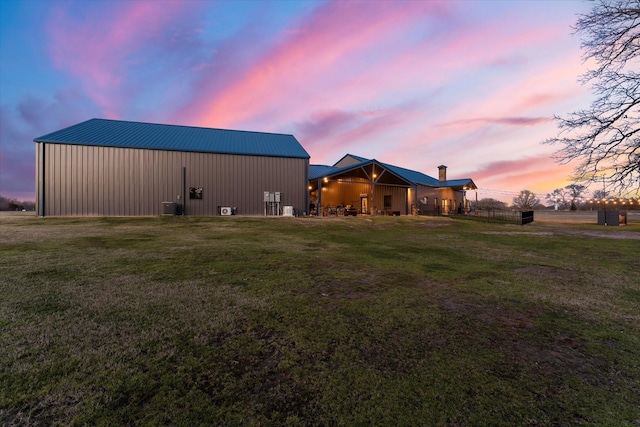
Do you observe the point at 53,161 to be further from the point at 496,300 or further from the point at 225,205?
the point at 496,300

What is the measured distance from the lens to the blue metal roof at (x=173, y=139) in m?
21.4

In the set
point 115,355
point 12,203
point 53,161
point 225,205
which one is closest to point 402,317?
point 115,355

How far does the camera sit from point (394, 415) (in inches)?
83.7

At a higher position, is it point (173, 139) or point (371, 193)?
point (173, 139)

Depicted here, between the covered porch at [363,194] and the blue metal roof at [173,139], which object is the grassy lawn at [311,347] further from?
the covered porch at [363,194]

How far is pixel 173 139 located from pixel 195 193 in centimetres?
558

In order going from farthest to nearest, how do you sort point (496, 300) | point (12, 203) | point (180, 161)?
point (12, 203), point (180, 161), point (496, 300)

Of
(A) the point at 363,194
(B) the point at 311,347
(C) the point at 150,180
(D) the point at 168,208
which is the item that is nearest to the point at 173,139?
(C) the point at 150,180

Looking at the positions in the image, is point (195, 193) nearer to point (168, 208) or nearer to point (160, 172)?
A: point (168, 208)

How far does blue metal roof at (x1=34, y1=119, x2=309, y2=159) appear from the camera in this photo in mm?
21359

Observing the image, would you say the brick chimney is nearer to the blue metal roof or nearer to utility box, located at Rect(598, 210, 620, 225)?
utility box, located at Rect(598, 210, 620, 225)

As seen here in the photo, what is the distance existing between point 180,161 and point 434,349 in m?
24.2

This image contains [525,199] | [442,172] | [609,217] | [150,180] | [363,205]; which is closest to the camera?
[150,180]

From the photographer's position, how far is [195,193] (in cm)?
2302
